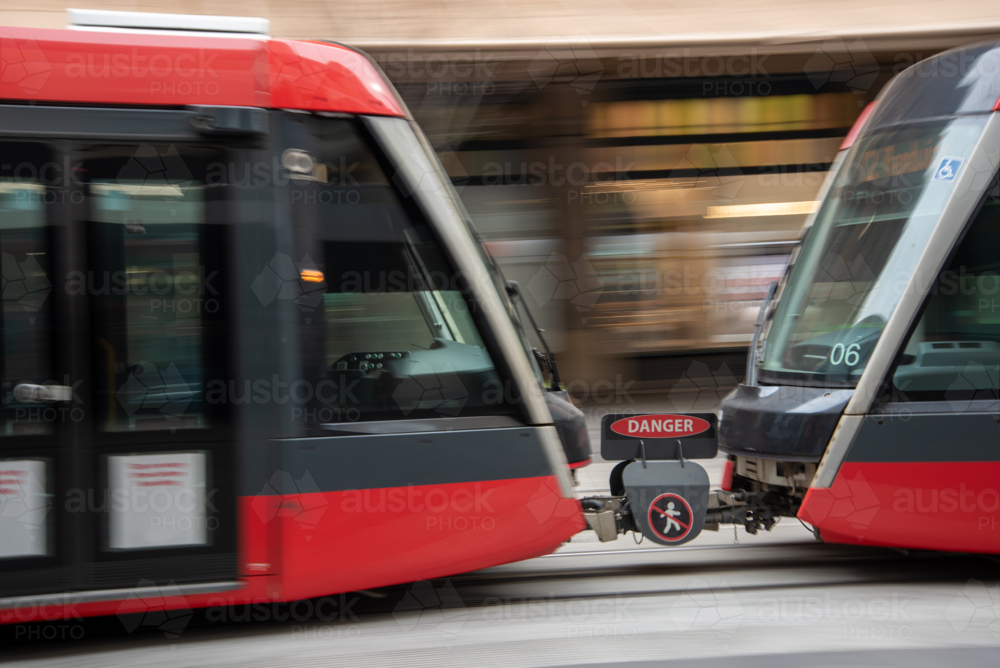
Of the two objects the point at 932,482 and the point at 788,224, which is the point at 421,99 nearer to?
the point at 788,224

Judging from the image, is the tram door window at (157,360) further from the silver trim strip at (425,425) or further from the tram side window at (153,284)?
the silver trim strip at (425,425)

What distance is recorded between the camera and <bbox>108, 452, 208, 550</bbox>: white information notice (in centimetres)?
341

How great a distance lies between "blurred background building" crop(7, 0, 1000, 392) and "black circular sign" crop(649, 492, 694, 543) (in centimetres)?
600

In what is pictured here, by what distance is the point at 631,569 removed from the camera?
4590 mm

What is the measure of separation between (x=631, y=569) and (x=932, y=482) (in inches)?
62.4

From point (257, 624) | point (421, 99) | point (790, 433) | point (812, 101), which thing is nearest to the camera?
point (257, 624)

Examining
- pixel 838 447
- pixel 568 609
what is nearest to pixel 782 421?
pixel 838 447

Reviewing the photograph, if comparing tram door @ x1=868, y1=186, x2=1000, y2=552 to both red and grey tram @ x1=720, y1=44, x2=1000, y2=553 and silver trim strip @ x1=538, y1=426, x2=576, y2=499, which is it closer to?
red and grey tram @ x1=720, y1=44, x2=1000, y2=553

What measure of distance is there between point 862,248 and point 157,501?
11.7 feet

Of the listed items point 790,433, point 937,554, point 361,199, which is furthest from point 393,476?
point 937,554

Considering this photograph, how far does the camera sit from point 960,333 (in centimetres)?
404

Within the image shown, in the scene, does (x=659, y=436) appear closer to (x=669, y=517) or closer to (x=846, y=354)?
(x=669, y=517)

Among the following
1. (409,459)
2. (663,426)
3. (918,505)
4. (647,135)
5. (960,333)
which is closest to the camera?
(409,459)

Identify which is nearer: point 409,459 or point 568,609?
point 409,459
